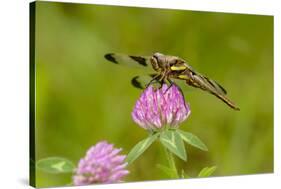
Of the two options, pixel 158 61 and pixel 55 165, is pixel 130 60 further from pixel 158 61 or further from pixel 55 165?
pixel 55 165

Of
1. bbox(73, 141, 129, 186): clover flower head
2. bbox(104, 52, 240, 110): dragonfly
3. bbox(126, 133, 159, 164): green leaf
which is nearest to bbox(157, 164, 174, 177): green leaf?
bbox(126, 133, 159, 164): green leaf

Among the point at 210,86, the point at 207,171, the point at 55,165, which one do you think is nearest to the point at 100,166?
the point at 55,165

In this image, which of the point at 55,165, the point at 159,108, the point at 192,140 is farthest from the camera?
the point at 192,140

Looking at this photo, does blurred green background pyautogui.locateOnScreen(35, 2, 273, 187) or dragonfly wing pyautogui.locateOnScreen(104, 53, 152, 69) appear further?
dragonfly wing pyautogui.locateOnScreen(104, 53, 152, 69)

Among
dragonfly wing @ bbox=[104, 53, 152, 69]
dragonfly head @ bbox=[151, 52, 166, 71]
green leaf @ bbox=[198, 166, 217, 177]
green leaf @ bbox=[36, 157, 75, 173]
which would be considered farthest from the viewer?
green leaf @ bbox=[198, 166, 217, 177]

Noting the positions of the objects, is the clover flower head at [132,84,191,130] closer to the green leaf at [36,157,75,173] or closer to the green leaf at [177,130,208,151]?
the green leaf at [177,130,208,151]

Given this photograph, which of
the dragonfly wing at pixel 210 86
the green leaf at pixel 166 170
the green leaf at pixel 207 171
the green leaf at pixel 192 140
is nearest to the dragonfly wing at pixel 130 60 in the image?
the dragonfly wing at pixel 210 86
